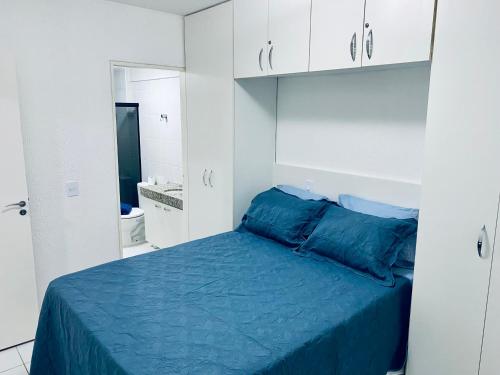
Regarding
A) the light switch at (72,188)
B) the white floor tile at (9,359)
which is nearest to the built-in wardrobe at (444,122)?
the light switch at (72,188)

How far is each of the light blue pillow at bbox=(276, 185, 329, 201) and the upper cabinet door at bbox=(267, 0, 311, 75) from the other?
0.92m

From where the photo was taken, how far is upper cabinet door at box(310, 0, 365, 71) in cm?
221

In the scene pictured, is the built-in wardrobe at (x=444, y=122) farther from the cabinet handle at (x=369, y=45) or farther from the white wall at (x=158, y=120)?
the white wall at (x=158, y=120)

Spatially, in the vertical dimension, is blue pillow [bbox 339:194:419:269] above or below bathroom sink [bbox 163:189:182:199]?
above

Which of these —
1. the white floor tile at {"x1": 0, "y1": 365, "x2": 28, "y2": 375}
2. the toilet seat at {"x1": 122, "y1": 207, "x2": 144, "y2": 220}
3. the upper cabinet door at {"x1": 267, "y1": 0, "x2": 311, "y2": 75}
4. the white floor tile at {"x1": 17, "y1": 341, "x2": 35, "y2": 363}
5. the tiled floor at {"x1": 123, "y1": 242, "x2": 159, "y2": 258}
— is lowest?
the white floor tile at {"x1": 0, "y1": 365, "x2": 28, "y2": 375}

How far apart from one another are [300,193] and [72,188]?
71.1 inches

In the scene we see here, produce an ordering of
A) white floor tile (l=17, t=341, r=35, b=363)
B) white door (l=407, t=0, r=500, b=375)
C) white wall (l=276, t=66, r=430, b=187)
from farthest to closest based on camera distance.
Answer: white floor tile (l=17, t=341, r=35, b=363) → white wall (l=276, t=66, r=430, b=187) → white door (l=407, t=0, r=500, b=375)

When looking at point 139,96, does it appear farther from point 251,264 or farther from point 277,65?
point 251,264

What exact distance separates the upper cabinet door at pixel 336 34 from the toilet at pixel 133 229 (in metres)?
3.06

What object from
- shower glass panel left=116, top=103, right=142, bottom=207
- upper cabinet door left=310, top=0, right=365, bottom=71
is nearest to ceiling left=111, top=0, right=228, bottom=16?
upper cabinet door left=310, top=0, right=365, bottom=71

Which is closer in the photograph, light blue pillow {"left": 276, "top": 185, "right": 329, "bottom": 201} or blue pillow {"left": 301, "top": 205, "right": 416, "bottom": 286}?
blue pillow {"left": 301, "top": 205, "right": 416, "bottom": 286}

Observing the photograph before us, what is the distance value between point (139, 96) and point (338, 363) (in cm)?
428

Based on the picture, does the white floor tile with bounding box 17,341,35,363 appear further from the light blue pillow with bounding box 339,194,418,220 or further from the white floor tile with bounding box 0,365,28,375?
the light blue pillow with bounding box 339,194,418,220

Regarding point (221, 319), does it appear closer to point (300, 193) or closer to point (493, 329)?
point (493, 329)
